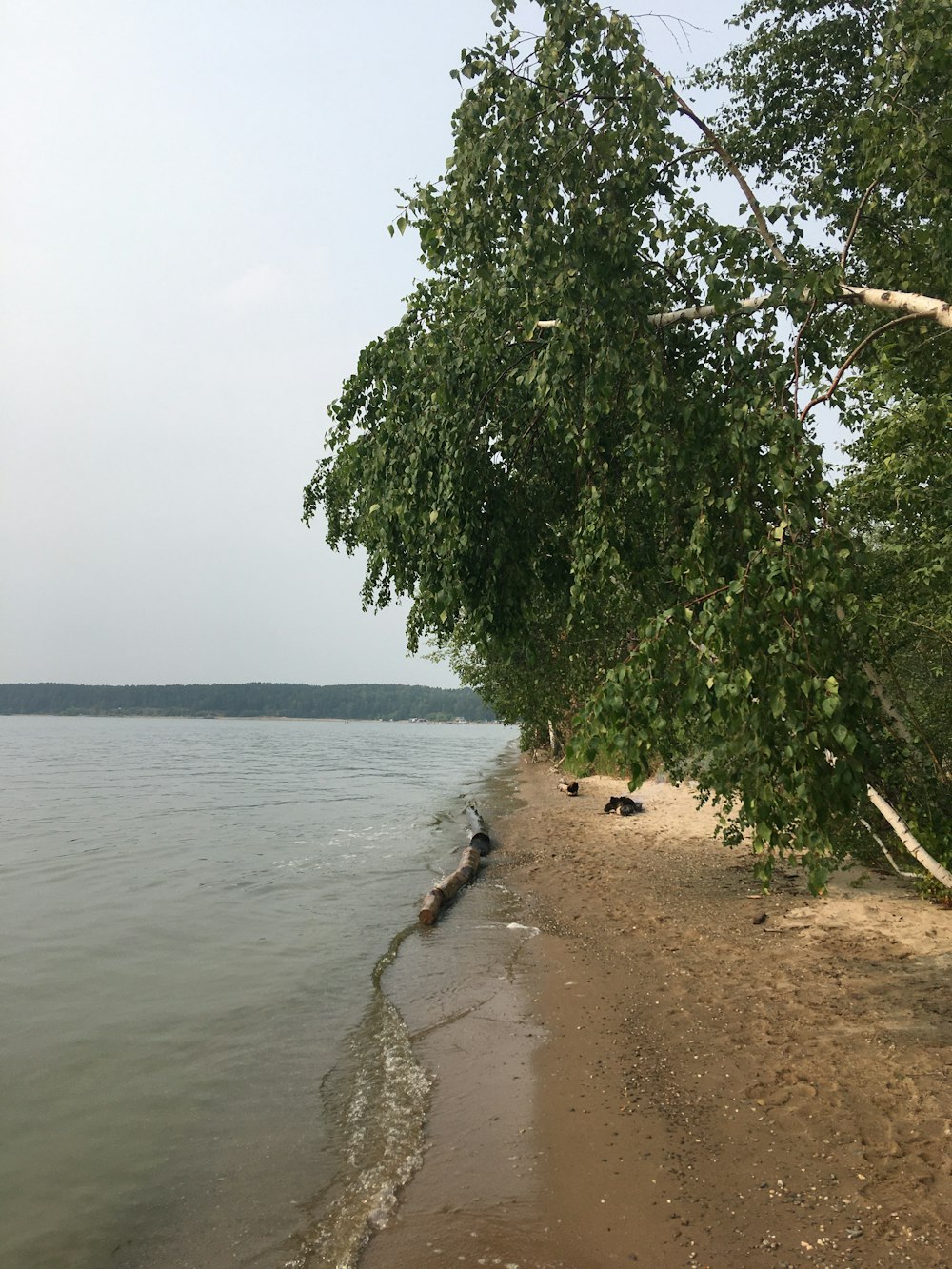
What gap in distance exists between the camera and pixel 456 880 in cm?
1530

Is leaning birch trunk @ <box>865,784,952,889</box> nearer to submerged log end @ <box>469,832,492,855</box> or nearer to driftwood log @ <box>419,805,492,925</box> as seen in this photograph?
driftwood log @ <box>419,805,492,925</box>

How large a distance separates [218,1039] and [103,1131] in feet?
6.16

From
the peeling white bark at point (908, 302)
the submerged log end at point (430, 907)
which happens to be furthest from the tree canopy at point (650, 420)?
the submerged log end at point (430, 907)

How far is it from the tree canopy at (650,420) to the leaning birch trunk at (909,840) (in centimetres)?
39

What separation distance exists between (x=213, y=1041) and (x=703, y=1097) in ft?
16.5

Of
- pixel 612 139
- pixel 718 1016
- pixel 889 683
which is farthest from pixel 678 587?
pixel 889 683

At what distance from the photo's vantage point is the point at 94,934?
42.7 ft

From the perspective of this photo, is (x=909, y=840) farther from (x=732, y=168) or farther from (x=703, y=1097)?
(x=732, y=168)

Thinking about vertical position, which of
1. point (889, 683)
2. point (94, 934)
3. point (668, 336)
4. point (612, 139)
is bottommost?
point (94, 934)

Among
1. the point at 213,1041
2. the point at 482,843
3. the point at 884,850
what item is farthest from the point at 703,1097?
the point at 482,843

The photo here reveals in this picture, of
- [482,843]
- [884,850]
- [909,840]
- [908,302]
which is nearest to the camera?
[908,302]

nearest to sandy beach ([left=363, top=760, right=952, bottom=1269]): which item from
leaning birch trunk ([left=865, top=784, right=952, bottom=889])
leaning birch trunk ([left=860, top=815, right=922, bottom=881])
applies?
leaning birch trunk ([left=860, top=815, right=922, bottom=881])

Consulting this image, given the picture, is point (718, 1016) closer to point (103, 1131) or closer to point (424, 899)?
point (103, 1131)

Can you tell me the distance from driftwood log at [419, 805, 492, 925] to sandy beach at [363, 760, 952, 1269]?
86.2 inches
